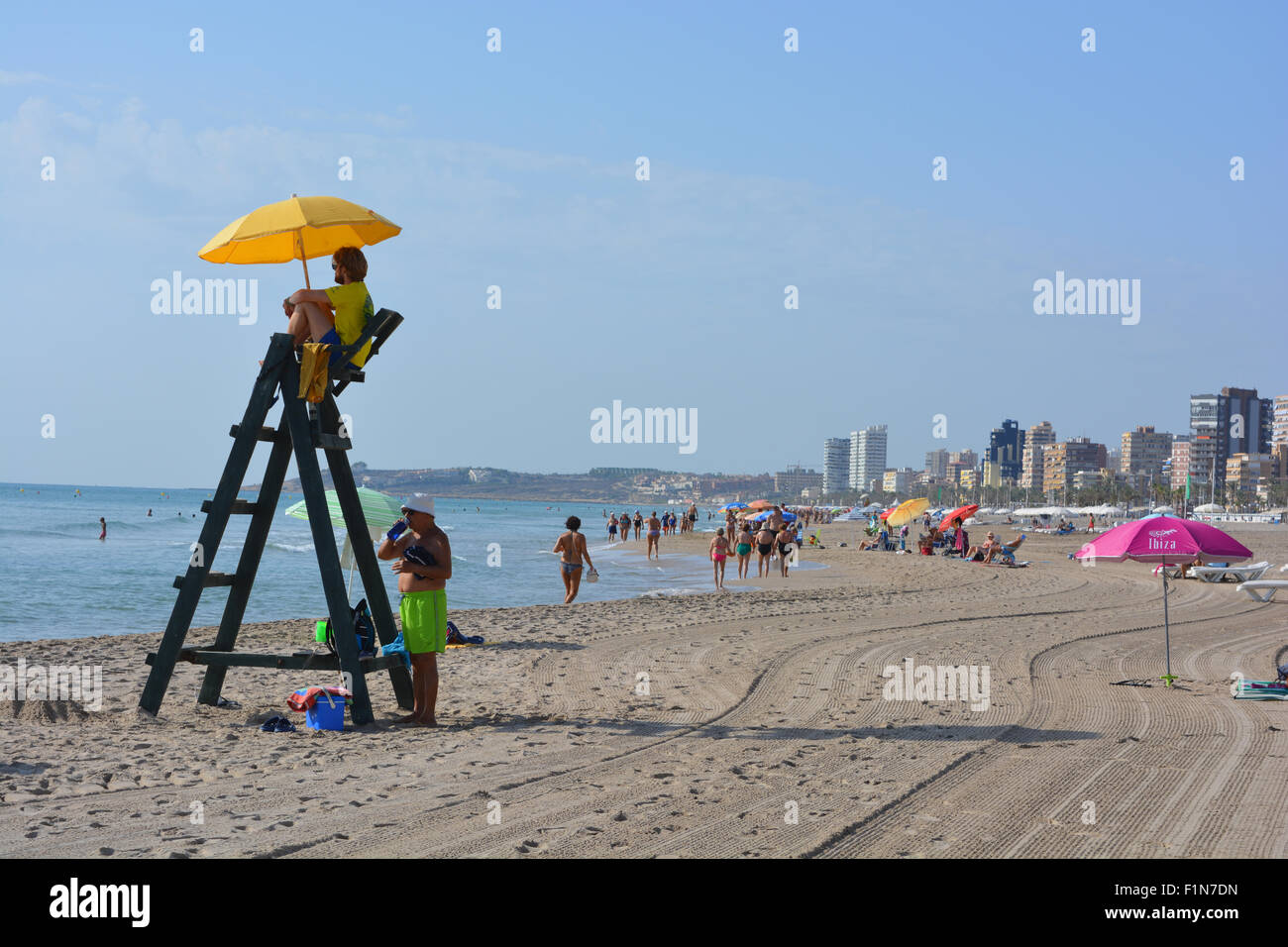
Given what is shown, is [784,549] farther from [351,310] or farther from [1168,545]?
[351,310]

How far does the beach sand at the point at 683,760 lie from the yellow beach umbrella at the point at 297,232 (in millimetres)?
3123

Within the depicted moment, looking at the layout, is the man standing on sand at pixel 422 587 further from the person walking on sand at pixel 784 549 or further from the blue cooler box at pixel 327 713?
the person walking on sand at pixel 784 549

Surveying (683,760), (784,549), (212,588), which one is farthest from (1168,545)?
(784,549)

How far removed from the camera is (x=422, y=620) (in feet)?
22.3

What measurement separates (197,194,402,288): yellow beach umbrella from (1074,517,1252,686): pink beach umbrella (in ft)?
20.2

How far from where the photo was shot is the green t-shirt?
677cm
